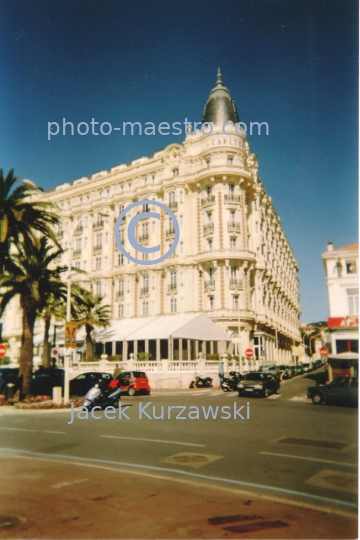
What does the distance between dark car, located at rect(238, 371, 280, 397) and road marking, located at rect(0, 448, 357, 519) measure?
12.4 m

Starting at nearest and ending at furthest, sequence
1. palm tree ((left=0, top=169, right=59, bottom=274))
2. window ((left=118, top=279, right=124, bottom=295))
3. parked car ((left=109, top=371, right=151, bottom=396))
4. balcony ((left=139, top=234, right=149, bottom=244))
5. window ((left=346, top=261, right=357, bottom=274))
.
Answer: window ((left=346, top=261, right=357, bottom=274)), balcony ((left=139, top=234, right=149, bottom=244)), palm tree ((left=0, top=169, right=59, bottom=274)), parked car ((left=109, top=371, right=151, bottom=396)), window ((left=118, top=279, right=124, bottom=295))

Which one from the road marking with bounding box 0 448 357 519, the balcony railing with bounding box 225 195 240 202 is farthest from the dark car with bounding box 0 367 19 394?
the balcony railing with bounding box 225 195 240 202

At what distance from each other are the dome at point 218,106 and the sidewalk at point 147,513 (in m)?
8.39

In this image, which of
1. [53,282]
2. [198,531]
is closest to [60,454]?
[198,531]

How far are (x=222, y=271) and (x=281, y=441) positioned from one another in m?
15.9

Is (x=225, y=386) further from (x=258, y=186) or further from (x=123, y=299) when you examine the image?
(x=258, y=186)

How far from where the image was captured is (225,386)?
→ 78.2ft

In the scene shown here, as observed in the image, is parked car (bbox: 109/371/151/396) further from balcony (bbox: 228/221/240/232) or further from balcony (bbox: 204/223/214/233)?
balcony (bbox: 228/221/240/232)

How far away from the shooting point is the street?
680 centimetres

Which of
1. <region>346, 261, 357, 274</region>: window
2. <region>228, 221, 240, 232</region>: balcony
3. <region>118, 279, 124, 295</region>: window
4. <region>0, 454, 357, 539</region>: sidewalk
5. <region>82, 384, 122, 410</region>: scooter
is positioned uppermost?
<region>228, 221, 240, 232</region>: balcony

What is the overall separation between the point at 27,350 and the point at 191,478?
11902 mm

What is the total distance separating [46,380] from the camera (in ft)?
63.6

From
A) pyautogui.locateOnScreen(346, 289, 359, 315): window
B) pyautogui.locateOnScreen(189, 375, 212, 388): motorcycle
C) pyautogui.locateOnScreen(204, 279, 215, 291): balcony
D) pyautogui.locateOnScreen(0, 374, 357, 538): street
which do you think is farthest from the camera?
pyautogui.locateOnScreen(189, 375, 212, 388): motorcycle

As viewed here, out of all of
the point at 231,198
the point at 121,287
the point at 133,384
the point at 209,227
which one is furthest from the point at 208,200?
the point at 133,384
